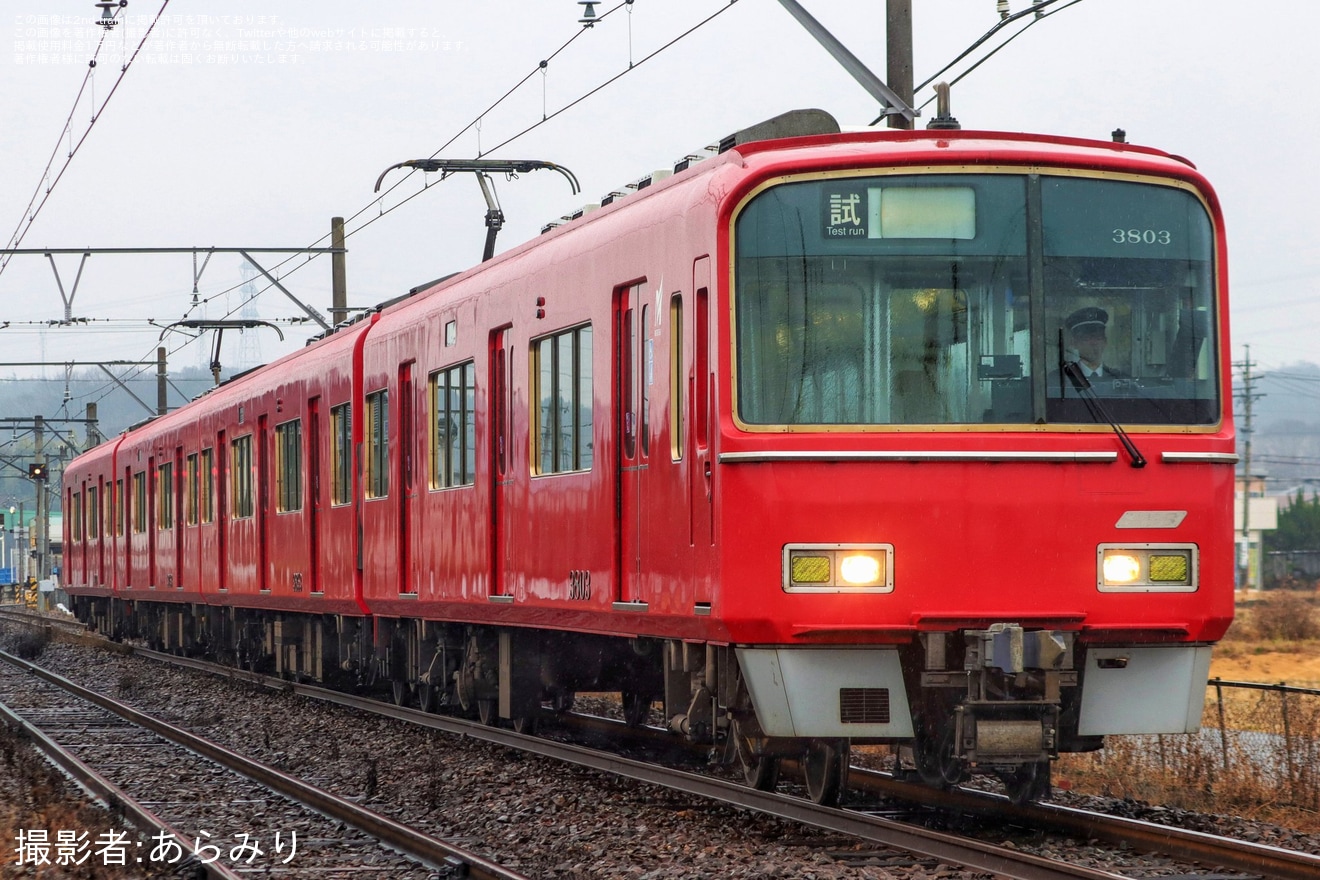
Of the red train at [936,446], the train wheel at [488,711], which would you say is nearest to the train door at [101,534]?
the train wheel at [488,711]

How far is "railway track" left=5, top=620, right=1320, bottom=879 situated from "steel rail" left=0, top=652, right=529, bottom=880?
1.56 meters

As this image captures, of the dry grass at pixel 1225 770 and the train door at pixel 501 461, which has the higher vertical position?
the train door at pixel 501 461

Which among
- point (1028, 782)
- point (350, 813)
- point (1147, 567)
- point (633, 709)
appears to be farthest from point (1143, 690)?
point (633, 709)

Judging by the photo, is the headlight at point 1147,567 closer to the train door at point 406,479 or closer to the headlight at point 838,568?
the headlight at point 838,568

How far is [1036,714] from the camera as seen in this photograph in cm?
836

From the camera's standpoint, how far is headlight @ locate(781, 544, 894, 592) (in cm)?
830

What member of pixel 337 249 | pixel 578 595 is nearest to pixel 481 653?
pixel 578 595

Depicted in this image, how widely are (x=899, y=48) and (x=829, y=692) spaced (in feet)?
19.6

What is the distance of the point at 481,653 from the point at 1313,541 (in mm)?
80578

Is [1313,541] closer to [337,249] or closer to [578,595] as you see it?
[337,249]

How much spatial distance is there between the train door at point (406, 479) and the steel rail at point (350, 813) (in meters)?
1.91

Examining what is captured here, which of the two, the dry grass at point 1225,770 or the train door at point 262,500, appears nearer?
the dry grass at point 1225,770

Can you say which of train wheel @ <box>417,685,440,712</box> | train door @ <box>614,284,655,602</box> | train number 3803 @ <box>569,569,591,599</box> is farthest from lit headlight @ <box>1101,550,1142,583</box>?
train wheel @ <box>417,685,440,712</box>

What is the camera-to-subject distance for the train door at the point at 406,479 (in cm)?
1472
